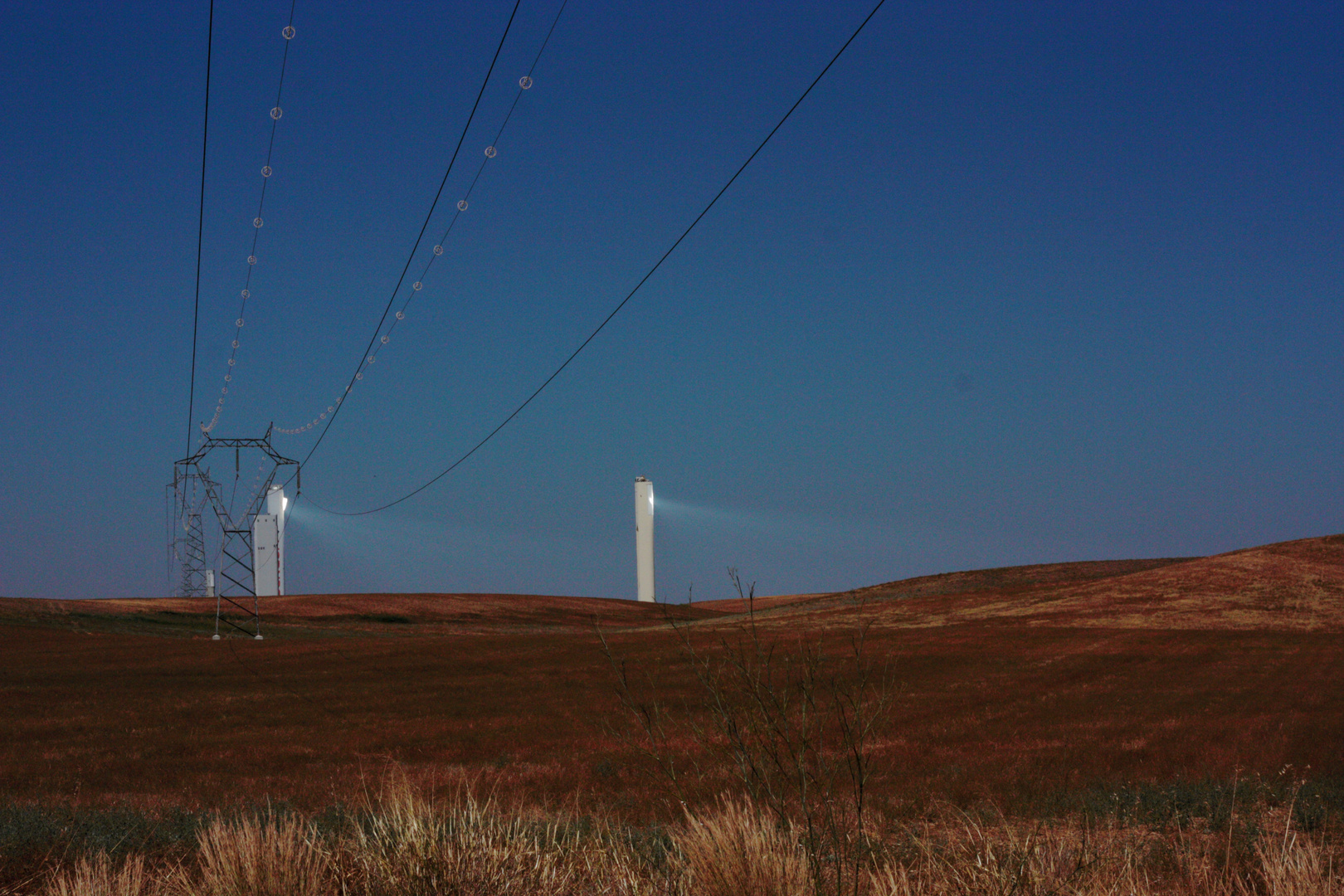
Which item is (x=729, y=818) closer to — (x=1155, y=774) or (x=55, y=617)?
(x=1155, y=774)

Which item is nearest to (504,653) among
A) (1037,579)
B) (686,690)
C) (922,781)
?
(686,690)

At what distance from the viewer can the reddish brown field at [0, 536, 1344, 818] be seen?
596 inches

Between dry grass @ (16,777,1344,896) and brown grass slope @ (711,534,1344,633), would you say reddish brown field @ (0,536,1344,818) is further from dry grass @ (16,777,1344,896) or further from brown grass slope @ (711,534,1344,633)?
dry grass @ (16,777,1344,896)

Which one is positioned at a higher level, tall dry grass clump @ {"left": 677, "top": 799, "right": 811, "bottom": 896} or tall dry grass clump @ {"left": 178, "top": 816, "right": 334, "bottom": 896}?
tall dry grass clump @ {"left": 677, "top": 799, "right": 811, "bottom": 896}

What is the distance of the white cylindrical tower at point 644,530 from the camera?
86312mm

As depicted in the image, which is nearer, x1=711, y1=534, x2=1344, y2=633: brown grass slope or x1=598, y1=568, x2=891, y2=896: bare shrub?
x1=598, y1=568, x2=891, y2=896: bare shrub

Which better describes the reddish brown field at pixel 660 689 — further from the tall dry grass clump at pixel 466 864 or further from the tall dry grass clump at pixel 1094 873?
the tall dry grass clump at pixel 1094 873

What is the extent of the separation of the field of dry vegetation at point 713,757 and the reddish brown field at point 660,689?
0.48 feet

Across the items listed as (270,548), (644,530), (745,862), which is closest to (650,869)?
(745,862)

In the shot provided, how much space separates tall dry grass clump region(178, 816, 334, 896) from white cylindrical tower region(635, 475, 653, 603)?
78637 millimetres

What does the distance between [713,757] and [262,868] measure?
5.43 meters

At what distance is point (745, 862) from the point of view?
6.50m

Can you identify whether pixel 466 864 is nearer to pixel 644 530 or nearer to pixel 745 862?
pixel 745 862

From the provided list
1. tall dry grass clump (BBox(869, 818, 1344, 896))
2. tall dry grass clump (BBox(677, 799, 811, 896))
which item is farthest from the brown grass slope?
tall dry grass clump (BBox(677, 799, 811, 896))
